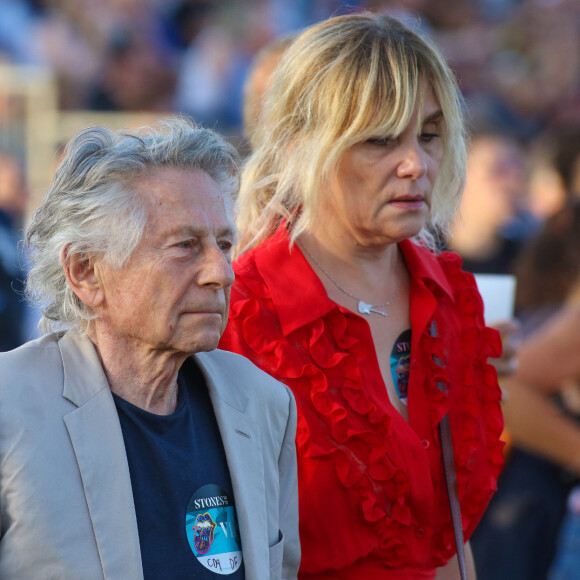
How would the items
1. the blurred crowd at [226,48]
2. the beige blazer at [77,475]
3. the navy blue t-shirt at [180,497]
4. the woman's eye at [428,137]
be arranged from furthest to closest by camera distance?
1. the blurred crowd at [226,48]
2. the woman's eye at [428,137]
3. the navy blue t-shirt at [180,497]
4. the beige blazer at [77,475]

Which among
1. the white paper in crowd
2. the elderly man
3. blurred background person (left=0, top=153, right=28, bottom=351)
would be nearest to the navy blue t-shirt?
the elderly man

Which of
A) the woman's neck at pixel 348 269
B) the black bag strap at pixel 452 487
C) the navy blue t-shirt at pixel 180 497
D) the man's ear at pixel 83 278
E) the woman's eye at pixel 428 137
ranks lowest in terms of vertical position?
the black bag strap at pixel 452 487

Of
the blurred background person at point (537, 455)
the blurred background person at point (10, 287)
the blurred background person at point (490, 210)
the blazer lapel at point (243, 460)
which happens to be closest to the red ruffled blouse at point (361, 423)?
the blazer lapel at point (243, 460)

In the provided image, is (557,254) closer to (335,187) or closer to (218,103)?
(335,187)

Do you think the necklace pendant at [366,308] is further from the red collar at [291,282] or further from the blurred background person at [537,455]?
the blurred background person at [537,455]

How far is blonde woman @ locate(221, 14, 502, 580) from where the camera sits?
229 cm

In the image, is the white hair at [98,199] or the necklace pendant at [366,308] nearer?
the white hair at [98,199]

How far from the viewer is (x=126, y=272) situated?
6.16 ft

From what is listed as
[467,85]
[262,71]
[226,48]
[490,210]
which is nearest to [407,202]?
[262,71]

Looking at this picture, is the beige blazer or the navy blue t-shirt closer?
the beige blazer

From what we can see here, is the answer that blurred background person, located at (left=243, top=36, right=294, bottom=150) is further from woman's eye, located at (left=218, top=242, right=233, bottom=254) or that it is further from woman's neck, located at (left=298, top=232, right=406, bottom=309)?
woman's eye, located at (left=218, top=242, right=233, bottom=254)

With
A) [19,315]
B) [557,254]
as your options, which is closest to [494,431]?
[557,254]

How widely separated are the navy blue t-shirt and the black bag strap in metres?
0.68

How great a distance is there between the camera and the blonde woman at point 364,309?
2.29 meters
